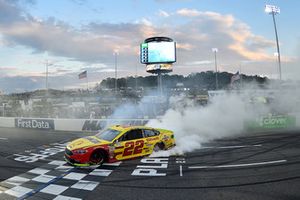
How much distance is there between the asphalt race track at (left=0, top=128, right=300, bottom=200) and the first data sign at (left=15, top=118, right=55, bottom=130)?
12.6 meters

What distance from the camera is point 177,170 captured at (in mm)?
9586

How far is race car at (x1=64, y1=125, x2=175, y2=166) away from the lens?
9914mm

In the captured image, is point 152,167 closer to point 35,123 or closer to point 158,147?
point 158,147

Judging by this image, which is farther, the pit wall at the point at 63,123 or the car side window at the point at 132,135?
the pit wall at the point at 63,123

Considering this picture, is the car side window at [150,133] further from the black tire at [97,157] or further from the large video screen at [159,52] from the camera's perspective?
the large video screen at [159,52]

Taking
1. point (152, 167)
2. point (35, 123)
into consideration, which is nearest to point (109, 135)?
point (152, 167)

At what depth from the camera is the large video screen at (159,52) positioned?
3266 cm

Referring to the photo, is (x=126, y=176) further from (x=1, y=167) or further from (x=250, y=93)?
(x=250, y=93)

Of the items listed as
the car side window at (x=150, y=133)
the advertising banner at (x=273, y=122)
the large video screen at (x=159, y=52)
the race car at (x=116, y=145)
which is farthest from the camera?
the large video screen at (x=159, y=52)

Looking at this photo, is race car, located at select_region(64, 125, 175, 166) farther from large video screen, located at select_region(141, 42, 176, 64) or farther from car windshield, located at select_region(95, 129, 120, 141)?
large video screen, located at select_region(141, 42, 176, 64)

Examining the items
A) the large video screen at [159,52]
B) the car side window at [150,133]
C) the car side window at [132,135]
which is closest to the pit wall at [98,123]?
the car side window at [150,133]

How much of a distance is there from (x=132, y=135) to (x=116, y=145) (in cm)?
90

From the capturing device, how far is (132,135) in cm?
1130

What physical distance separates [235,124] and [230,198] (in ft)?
50.7
